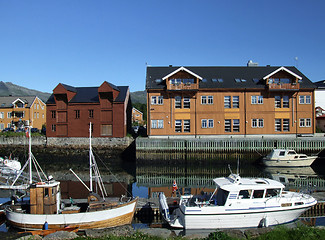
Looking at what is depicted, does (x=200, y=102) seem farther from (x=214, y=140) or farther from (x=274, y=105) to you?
(x=274, y=105)

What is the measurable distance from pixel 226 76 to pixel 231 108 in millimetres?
5696

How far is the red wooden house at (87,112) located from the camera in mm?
46438

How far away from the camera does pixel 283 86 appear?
43.1 m

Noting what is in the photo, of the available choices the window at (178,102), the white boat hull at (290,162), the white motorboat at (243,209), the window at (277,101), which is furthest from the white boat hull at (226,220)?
the window at (277,101)

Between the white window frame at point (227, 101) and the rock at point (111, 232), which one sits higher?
the white window frame at point (227, 101)

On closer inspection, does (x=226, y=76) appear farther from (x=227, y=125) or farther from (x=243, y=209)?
(x=243, y=209)

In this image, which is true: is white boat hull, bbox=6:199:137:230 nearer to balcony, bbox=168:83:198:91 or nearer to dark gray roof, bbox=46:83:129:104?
balcony, bbox=168:83:198:91

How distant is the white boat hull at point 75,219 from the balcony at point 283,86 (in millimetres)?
33247

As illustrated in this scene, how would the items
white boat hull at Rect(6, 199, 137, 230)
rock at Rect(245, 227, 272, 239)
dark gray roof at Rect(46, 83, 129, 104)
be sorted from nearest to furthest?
rock at Rect(245, 227, 272, 239) < white boat hull at Rect(6, 199, 137, 230) < dark gray roof at Rect(46, 83, 129, 104)

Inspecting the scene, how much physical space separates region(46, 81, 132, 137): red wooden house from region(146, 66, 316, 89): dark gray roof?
19.5 feet

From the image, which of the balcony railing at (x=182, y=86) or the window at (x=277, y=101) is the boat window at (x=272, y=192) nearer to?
the balcony railing at (x=182, y=86)

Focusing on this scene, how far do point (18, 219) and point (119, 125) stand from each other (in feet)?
98.6

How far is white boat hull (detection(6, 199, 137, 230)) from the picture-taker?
1605cm

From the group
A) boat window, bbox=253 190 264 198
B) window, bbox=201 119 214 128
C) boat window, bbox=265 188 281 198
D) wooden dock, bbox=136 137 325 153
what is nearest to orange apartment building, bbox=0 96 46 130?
wooden dock, bbox=136 137 325 153
